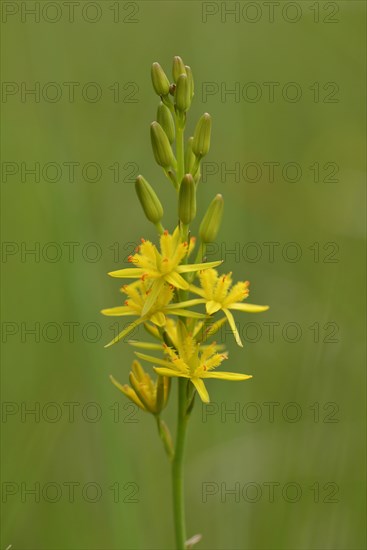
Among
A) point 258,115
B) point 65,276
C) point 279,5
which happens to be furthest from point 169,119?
point 279,5

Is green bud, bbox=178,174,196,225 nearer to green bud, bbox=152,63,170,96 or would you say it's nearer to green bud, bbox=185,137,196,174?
green bud, bbox=185,137,196,174

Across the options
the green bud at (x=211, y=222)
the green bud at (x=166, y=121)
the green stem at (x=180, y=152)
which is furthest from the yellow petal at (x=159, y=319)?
the green bud at (x=166, y=121)

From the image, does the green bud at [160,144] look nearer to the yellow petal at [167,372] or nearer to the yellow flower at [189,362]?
the yellow flower at [189,362]

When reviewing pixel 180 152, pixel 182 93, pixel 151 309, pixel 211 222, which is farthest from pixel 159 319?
pixel 182 93

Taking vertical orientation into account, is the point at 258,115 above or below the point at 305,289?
above

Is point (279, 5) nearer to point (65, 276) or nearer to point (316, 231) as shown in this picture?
point (316, 231)
